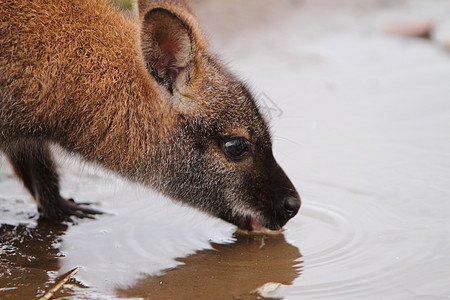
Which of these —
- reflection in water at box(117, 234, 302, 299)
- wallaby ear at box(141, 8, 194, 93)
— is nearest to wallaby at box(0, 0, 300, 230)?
wallaby ear at box(141, 8, 194, 93)

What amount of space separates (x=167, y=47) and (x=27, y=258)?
1664 mm

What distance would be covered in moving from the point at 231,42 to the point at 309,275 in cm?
552

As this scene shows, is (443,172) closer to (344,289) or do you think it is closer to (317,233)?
(317,233)

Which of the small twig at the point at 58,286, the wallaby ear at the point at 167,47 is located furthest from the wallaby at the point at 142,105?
the small twig at the point at 58,286

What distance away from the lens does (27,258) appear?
4.85 metres

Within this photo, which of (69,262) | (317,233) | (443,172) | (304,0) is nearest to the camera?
(69,262)

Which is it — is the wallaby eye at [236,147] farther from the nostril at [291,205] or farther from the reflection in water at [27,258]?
the reflection in water at [27,258]

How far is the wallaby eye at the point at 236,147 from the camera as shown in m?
4.93

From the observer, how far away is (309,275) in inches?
181

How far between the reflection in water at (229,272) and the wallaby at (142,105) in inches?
6.9

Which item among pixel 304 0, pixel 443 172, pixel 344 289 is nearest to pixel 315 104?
pixel 443 172

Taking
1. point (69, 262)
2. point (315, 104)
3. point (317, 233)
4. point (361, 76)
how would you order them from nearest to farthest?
1. point (69, 262)
2. point (317, 233)
3. point (315, 104)
4. point (361, 76)

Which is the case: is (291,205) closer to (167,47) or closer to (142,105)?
(142,105)

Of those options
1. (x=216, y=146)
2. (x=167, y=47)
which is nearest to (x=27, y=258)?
(x=216, y=146)
